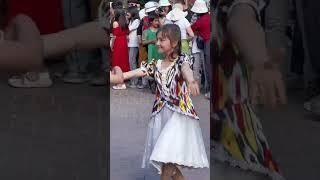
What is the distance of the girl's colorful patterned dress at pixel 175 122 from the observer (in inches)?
173

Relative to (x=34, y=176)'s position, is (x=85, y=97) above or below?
above

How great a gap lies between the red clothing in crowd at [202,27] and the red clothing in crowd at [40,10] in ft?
19.6

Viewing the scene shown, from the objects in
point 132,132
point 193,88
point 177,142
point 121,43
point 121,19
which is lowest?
point 132,132

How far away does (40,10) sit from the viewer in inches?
105

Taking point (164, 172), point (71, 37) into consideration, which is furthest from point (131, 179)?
point (71, 37)

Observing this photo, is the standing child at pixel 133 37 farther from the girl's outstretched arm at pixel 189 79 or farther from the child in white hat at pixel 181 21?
the girl's outstretched arm at pixel 189 79

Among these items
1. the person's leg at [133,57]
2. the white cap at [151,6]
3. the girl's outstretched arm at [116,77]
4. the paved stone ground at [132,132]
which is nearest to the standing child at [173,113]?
the girl's outstretched arm at [116,77]

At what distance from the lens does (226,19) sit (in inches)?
117

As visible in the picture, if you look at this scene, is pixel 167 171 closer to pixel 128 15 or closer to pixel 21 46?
pixel 21 46

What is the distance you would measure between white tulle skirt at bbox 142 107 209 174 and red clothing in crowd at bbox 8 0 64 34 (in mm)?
1817

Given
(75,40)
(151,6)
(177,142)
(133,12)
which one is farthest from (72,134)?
(133,12)

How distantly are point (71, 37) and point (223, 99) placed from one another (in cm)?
77

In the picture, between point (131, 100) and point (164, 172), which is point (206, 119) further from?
point (164, 172)

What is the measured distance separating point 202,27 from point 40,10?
6.11m
